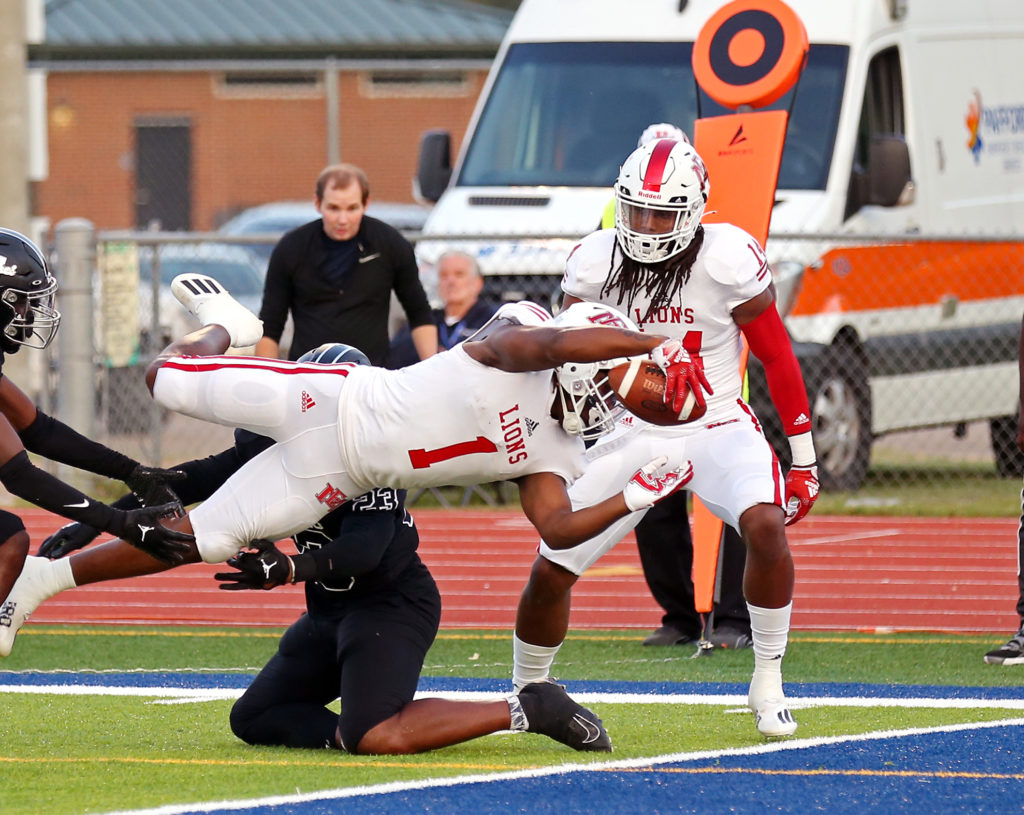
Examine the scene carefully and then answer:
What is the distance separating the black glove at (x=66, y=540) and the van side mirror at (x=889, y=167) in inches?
260

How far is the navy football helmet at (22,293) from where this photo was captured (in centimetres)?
584

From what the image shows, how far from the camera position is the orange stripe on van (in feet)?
38.9

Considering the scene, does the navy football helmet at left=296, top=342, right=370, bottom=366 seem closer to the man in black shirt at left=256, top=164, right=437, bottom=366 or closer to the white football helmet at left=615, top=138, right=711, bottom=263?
the white football helmet at left=615, top=138, right=711, bottom=263

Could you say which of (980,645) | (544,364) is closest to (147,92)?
(980,645)

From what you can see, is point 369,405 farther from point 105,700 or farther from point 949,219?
point 949,219

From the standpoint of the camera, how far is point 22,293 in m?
5.86

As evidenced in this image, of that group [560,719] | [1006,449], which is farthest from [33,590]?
[1006,449]

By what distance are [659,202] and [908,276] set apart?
648 cm

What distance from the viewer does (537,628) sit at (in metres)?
6.02

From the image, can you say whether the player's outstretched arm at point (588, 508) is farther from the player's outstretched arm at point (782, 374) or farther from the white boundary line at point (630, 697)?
the white boundary line at point (630, 697)

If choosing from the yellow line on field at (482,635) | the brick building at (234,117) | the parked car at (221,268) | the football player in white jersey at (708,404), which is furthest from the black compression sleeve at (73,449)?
the brick building at (234,117)

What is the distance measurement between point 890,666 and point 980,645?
681mm

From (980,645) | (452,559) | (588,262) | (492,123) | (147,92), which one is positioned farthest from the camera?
(147,92)

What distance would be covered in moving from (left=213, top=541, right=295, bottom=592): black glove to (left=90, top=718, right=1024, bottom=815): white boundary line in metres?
0.59
